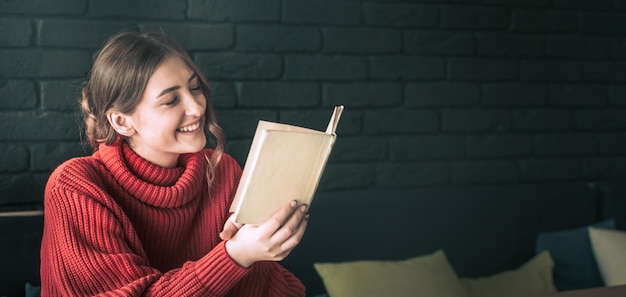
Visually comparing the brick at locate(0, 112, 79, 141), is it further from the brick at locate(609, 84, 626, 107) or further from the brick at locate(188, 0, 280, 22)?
the brick at locate(609, 84, 626, 107)

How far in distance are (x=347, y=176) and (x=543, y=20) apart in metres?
0.96

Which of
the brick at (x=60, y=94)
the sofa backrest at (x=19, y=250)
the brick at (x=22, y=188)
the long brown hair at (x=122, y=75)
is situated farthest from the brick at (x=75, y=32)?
the long brown hair at (x=122, y=75)

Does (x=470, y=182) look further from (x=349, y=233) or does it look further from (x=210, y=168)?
(x=210, y=168)

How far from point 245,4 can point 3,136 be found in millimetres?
782

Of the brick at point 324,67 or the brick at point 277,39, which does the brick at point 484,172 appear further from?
the brick at point 277,39

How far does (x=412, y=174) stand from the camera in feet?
8.80

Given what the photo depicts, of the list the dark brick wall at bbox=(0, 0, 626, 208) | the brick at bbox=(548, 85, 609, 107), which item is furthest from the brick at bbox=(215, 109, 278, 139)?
the brick at bbox=(548, 85, 609, 107)

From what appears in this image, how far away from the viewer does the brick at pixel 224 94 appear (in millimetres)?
2326

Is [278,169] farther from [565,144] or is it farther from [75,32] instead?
[565,144]

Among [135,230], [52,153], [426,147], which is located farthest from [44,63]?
[426,147]

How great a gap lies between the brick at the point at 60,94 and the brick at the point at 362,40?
792mm

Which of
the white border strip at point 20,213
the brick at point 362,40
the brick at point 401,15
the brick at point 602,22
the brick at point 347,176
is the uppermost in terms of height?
the brick at point 602,22

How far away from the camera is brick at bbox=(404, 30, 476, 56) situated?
8.64 feet

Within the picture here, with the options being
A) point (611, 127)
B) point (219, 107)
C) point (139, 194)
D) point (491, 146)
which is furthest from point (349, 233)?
point (611, 127)
